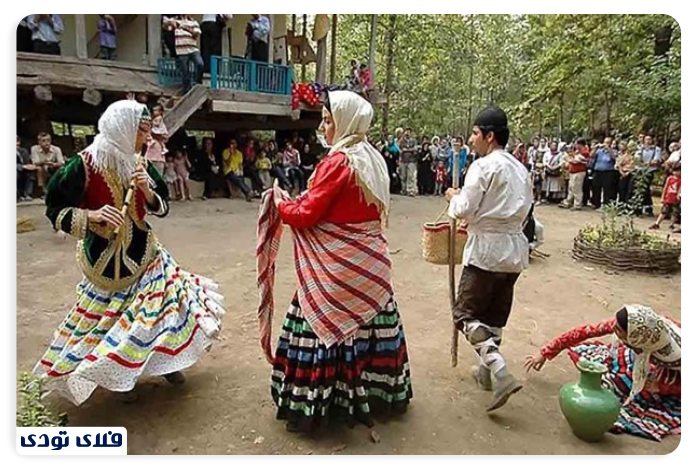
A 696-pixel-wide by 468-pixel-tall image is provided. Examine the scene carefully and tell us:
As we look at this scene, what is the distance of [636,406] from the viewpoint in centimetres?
273

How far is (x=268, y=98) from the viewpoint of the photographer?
1038cm

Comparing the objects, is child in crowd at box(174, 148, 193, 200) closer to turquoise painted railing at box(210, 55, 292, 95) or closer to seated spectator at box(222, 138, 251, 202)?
seated spectator at box(222, 138, 251, 202)

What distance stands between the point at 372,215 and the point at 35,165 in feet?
22.8

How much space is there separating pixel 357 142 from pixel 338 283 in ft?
1.94

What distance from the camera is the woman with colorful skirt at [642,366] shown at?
102 inches

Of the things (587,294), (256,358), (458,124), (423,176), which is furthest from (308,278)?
(458,124)

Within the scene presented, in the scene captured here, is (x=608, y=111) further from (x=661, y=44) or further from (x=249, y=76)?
(x=249, y=76)

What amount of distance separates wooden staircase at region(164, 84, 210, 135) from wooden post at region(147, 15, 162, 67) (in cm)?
83

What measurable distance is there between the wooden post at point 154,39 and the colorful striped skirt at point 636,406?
8400 mm

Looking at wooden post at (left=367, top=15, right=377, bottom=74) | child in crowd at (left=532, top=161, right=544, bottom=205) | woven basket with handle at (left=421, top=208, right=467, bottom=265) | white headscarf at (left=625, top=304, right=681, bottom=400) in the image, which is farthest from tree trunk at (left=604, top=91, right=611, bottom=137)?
white headscarf at (left=625, top=304, right=681, bottom=400)

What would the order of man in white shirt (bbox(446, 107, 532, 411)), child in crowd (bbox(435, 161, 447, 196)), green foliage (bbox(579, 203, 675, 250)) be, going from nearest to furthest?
man in white shirt (bbox(446, 107, 532, 411)), green foliage (bbox(579, 203, 675, 250)), child in crowd (bbox(435, 161, 447, 196))

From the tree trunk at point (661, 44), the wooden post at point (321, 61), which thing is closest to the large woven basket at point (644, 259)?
the tree trunk at point (661, 44)

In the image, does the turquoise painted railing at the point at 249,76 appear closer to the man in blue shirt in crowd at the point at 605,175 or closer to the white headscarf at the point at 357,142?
the man in blue shirt in crowd at the point at 605,175

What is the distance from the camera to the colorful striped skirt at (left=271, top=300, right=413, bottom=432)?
2.48 meters
